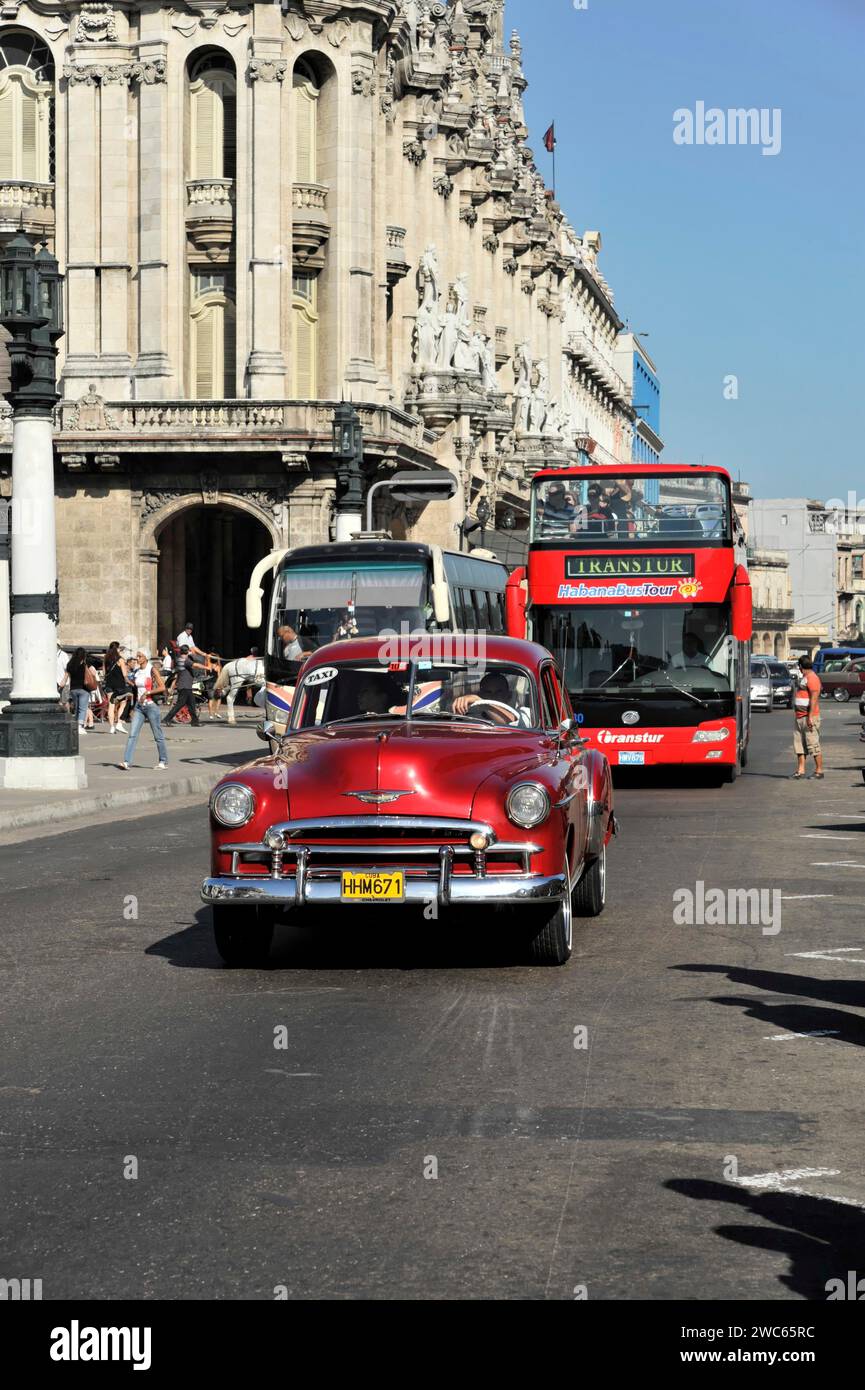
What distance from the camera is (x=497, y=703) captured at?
1204 centimetres

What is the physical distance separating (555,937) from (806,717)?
19.5m

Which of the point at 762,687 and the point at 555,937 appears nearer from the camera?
the point at 555,937

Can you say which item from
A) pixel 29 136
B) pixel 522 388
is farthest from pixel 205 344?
pixel 522 388

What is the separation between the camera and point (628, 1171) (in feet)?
21.2

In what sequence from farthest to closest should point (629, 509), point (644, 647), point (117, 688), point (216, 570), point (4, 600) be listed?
point (216, 570) < point (117, 688) < point (4, 600) < point (629, 509) < point (644, 647)

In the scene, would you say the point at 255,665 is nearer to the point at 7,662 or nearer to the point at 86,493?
the point at 86,493

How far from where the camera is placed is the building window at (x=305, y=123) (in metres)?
51.2

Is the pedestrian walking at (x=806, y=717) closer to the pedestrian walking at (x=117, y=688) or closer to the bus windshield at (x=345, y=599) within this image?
the bus windshield at (x=345, y=599)

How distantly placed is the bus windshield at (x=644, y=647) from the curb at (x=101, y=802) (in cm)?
487

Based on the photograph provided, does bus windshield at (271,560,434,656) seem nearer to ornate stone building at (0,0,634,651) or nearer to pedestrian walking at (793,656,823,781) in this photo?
pedestrian walking at (793,656,823,781)

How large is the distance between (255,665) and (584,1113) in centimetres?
4048

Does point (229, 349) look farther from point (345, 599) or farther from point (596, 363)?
point (596, 363)

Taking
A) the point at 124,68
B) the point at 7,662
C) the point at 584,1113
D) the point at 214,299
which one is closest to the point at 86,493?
the point at 214,299

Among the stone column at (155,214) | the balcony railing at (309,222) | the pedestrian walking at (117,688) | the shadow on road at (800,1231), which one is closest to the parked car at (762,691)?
the balcony railing at (309,222)
